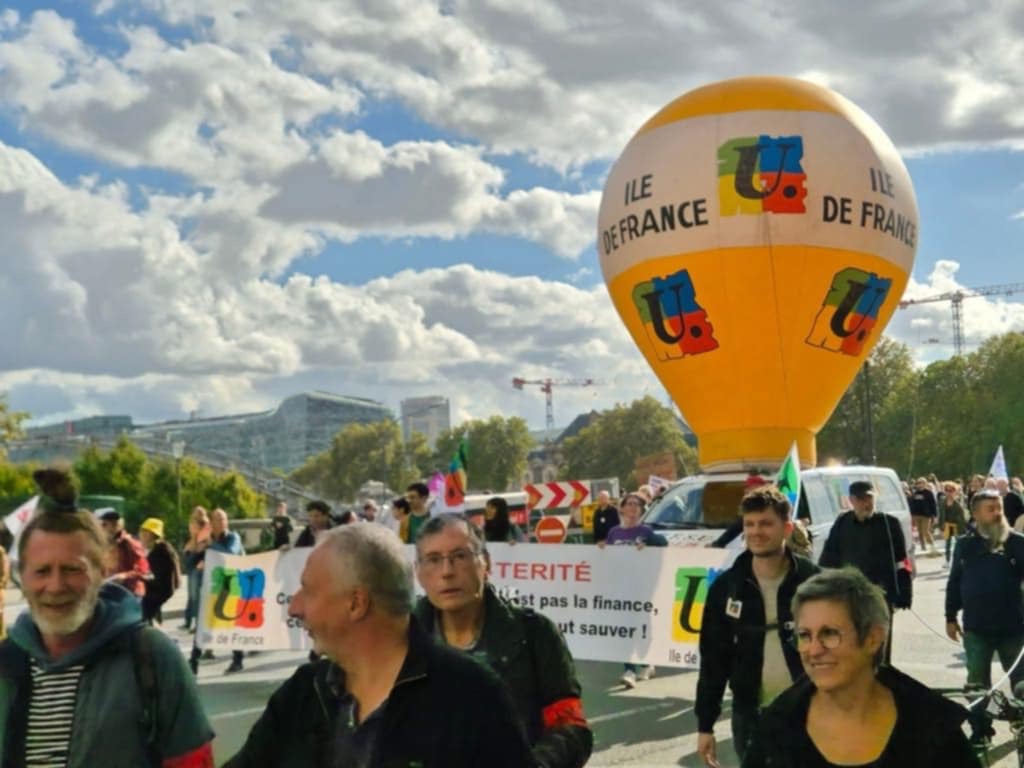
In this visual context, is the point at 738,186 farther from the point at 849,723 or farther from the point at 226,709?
the point at 849,723

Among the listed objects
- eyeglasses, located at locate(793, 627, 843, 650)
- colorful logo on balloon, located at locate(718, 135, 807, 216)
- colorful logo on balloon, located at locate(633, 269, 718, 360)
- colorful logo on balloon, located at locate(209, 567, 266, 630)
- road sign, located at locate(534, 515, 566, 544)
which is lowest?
colorful logo on balloon, located at locate(209, 567, 266, 630)

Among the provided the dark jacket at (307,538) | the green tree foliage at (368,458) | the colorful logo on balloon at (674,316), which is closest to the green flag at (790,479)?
the dark jacket at (307,538)

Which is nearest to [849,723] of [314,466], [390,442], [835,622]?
[835,622]

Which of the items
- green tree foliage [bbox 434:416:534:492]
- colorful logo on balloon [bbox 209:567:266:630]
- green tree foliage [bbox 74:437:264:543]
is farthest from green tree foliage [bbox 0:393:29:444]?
green tree foliage [bbox 434:416:534:492]

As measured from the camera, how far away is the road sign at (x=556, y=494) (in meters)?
24.2

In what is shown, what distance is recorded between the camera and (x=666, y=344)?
25219 mm

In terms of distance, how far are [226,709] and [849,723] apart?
905 centimetres

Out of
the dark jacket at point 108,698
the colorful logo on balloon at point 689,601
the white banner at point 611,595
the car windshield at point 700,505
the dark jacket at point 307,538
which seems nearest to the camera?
the dark jacket at point 108,698

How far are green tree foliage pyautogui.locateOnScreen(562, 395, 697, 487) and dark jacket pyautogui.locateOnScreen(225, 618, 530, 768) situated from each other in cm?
10417

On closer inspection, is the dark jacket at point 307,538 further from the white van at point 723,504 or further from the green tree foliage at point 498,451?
the green tree foliage at point 498,451

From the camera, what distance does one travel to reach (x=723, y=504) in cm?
1600

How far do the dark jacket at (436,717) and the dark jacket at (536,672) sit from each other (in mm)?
1413

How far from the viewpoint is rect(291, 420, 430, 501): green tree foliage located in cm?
14512

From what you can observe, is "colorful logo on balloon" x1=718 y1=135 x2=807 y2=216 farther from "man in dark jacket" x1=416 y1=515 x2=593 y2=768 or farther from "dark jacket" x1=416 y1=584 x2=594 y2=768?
"dark jacket" x1=416 y1=584 x2=594 y2=768
